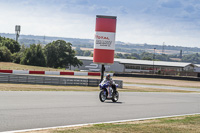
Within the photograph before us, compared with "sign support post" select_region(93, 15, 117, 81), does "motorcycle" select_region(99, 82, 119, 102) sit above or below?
below

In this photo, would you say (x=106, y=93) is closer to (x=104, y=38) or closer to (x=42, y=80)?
(x=104, y=38)

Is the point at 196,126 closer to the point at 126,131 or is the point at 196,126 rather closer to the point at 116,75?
the point at 126,131

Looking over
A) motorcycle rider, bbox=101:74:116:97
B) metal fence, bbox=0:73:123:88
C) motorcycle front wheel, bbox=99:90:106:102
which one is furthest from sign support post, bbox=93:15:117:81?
motorcycle front wheel, bbox=99:90:106:102

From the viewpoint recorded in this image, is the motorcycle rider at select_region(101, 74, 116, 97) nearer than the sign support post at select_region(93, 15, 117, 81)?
Yes

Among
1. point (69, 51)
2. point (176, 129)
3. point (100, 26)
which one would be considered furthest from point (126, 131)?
point (69, 51)

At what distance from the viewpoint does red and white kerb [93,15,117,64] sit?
36.2 m

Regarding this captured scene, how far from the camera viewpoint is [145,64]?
128m

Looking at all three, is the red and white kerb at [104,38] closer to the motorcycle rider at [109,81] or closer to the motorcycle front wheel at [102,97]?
the motorcycle rider at [109,81]

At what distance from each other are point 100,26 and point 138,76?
38343 millimetres

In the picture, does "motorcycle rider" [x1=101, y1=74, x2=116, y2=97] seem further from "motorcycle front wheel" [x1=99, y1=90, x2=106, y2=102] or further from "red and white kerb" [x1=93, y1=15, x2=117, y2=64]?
"red and white kerb" [x1=93, y1=15, x2=117, y2=64]

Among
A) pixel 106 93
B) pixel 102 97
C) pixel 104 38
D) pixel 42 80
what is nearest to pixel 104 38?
pixel 104 38

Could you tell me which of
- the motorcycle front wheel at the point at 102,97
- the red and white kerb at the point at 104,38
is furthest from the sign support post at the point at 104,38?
the motorcycle front wheel at the point at 102,97

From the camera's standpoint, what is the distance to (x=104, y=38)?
36750 millimetres

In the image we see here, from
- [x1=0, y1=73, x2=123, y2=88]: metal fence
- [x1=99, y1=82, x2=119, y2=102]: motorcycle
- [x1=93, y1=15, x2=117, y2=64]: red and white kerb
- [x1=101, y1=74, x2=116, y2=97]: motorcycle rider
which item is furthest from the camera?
[x1=93, y1=15, x2=117, y2=64]: red and white kerb
